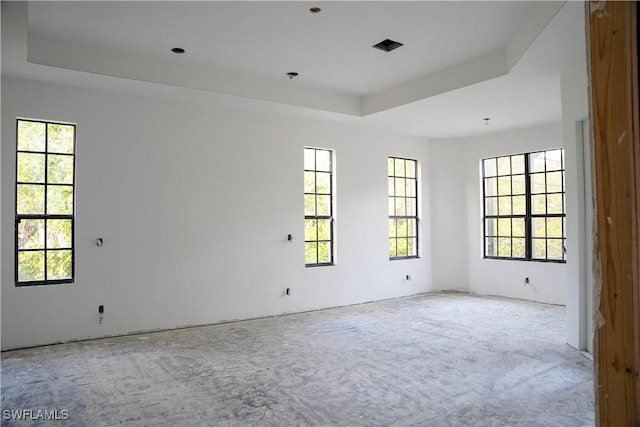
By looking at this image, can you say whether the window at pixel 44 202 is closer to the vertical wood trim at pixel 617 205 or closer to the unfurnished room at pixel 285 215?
the unfurnished room at pixel 285 215

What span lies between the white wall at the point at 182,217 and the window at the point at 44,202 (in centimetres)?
13

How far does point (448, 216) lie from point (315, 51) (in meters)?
4.63

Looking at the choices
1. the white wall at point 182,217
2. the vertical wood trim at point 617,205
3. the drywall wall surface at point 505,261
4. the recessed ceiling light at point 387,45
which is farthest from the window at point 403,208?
the vertical wood trim at point 617,205

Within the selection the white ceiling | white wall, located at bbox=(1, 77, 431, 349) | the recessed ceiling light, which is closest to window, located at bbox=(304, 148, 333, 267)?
white wall, located at bbox=(1, 77, 431, 349)

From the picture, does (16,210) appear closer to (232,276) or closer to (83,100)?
(83,100)

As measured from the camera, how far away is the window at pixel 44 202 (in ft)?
16.1

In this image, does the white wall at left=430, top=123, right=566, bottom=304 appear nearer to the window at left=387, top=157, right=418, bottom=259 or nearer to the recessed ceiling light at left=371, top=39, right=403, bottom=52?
the window at left=387, top=157, right=418, bottom=259

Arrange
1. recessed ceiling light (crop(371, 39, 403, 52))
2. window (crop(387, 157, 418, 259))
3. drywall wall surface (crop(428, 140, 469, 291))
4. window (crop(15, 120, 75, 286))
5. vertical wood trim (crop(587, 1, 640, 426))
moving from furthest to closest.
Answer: drywall wall surface (crop(428, 140, 469, 291))
window (crop(387, 157, 418, 259))
window (crop(15, 120, 75, 286))
recessed ceiling light (crop(371, 39, 403, 52))
vertical wood trim (crop(587, 1, 640, 426))

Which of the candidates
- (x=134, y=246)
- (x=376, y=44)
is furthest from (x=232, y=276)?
(x=376, y=44)

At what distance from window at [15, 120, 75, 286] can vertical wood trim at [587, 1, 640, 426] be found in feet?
17.6

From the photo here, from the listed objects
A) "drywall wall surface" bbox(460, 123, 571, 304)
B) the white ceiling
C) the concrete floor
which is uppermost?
the white ceiling

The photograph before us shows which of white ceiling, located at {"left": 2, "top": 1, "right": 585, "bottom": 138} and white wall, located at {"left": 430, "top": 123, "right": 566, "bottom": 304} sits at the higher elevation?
white ceiling, located at {"left": 2, "top": 1, "right": 585, "bottom": 138}

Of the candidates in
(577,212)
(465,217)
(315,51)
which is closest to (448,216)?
(465,217)

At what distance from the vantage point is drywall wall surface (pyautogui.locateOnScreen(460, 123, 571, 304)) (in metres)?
7.11
